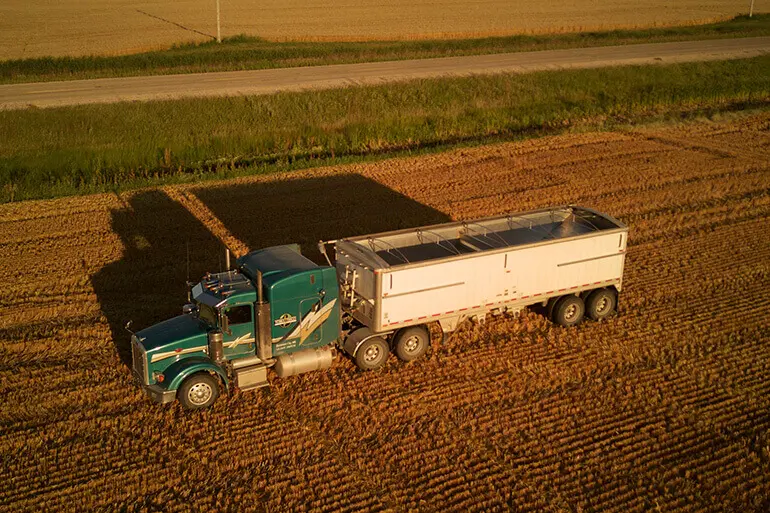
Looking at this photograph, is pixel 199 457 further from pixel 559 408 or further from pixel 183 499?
pixel 559 408

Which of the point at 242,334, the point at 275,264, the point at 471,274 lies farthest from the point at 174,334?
the point at 471,274

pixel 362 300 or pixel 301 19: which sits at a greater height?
pixel 301 19

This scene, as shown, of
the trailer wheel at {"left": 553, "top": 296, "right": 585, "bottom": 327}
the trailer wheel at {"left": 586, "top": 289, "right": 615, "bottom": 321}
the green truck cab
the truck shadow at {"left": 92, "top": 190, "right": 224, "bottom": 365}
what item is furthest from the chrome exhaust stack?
the trailer wheel at {"left": 586, "top": 289, "right": 615, "bottom": 321}

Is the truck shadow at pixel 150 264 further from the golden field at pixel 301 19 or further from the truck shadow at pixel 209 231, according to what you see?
the golden field at pixel 301 19

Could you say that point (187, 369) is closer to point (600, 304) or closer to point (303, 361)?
point (303, 361)

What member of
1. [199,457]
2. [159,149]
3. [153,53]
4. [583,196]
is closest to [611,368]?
[199,457]

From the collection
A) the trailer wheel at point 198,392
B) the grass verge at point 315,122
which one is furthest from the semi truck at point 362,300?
the grass verge at point 315,122
